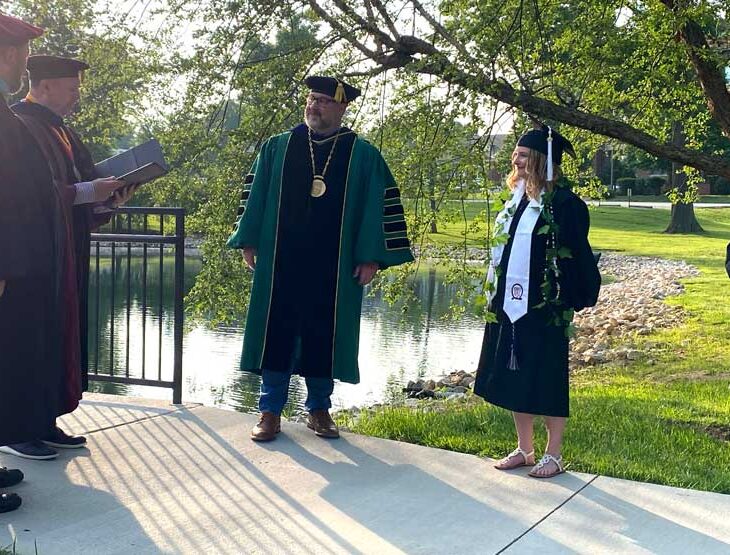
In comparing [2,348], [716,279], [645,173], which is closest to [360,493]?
[2,348]

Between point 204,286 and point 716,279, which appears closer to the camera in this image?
point 204,286

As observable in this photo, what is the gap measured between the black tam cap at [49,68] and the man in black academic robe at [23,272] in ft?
2.59

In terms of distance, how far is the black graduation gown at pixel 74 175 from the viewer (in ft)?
15.2

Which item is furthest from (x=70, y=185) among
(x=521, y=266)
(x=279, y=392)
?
(x=521, y=266)

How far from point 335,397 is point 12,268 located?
7916 mm

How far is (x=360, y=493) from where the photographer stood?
430cm

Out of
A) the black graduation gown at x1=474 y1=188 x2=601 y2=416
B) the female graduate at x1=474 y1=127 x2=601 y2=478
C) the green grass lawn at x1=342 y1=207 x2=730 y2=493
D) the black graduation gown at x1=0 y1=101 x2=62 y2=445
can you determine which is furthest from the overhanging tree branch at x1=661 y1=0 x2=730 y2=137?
the black graduation gown at x1=0 y1=101 x2=62 y2=445

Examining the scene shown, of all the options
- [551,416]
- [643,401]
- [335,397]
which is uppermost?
[551,416]

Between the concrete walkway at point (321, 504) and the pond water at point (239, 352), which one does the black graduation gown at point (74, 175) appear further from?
the pond water at point (239, 352)

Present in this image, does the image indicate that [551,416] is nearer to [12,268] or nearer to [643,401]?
[12,268]

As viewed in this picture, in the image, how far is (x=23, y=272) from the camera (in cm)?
375

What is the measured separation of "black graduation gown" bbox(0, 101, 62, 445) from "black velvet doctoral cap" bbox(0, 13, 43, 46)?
26cm

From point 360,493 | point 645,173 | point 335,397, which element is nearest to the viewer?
point 360,493

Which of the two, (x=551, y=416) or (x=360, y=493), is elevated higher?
(x=551, y=416)
